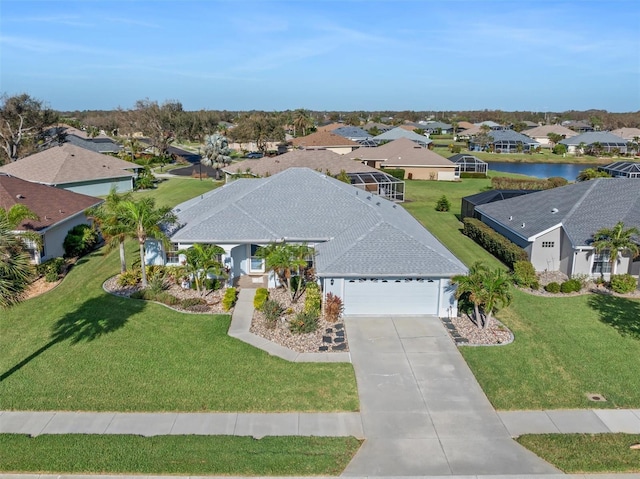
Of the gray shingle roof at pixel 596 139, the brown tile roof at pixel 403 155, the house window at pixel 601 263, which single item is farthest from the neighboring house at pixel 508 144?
the house window at pixel 601 263

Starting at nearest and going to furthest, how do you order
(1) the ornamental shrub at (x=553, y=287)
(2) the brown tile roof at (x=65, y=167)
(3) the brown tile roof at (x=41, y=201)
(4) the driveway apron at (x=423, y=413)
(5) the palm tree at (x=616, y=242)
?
1. (4) the driveway apron at (x=423, y=413)
2. (1) the ornamental shrub at (x=553, y=287)
3. (5) the palm tree at (x=616, y=242)
4. (3) the brown tile roof at (x=41, y=201)
5. (2) the brown tile roof at (x=65, y=167)

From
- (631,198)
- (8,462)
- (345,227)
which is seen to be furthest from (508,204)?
(8,462)

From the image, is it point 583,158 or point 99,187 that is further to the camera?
point 583,158

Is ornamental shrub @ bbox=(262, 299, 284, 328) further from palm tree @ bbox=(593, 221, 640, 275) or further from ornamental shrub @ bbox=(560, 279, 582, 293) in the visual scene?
palm tree @ bbox=(593, 221, 640, 275)

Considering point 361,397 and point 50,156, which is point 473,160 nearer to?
point 50,156

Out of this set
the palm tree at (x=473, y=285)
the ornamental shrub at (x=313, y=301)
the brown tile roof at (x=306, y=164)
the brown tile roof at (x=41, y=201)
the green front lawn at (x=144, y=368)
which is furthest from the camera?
the brown tile roof at (x=306, y=164)

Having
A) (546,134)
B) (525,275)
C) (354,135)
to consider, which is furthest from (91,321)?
(546,134)

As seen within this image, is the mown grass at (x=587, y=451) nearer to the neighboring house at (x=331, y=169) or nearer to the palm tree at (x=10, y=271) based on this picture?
the palm tree at (x=10, y=271)
